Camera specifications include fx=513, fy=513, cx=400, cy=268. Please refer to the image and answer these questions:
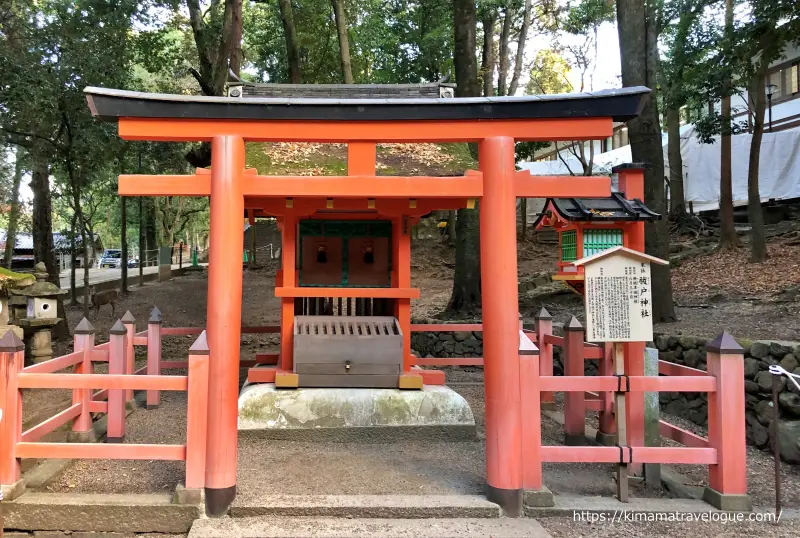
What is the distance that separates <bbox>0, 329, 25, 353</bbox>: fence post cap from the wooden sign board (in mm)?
4707

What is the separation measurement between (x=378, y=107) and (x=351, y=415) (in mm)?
3674

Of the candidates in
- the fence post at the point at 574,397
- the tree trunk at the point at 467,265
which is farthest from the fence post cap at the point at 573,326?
the tree trunk at the point at 467,265

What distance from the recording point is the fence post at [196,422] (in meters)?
4.12

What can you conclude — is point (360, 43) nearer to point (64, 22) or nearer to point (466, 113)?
point (64, 22)

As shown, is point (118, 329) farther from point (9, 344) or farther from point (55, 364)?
point (9, 344)

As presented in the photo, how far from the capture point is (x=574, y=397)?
609cm

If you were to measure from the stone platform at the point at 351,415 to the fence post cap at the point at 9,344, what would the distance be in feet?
8.62

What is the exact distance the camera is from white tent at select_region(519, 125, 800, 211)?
1862 cm

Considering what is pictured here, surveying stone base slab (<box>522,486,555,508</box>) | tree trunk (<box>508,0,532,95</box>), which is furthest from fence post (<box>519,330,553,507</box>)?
tree trunk (<box>508,0,532,95</box>)

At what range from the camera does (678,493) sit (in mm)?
4590

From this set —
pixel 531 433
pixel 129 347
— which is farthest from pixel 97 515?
pixel 531 433

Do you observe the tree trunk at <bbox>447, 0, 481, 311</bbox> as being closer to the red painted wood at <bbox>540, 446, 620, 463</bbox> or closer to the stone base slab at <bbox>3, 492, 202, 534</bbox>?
the red painted wood at <bbox>540, 446, 620, 463</bbox>

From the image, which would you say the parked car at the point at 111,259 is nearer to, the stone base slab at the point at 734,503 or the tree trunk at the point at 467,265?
the tree trunk at the point at 467,265

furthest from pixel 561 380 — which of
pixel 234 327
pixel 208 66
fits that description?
pixel 208 66
